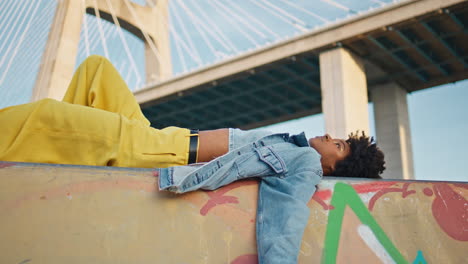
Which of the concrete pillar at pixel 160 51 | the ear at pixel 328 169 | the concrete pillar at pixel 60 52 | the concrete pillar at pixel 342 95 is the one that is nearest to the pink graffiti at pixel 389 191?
the ear at pixel 328 169

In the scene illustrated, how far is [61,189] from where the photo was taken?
182cm

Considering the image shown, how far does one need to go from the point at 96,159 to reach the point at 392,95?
603 inches

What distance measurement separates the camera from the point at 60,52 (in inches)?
611

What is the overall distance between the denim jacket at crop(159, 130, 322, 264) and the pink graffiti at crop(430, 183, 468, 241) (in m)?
0.72

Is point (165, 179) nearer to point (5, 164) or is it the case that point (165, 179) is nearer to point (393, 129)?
point (5, 164)

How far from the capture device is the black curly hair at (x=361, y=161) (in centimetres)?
274

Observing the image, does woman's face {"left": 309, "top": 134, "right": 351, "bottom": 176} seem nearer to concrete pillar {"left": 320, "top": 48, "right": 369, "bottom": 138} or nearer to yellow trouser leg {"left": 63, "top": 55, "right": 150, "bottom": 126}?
yellow trouser leg {"left": 63, "top": 55, "right": 150, "bottom": 126}

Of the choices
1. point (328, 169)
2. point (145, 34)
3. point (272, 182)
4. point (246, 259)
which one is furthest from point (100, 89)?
point (145, 34)

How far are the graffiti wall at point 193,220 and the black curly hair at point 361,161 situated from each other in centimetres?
41

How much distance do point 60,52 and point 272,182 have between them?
15030mm

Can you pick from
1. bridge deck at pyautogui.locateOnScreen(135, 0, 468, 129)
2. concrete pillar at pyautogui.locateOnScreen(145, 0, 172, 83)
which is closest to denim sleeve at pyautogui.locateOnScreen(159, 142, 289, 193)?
bridge deck at pyautogui.locateOnScreen(135, 0, 468, 129)

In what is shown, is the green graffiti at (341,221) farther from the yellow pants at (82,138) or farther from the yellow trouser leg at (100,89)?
the yellow trouser leg at (100,89)

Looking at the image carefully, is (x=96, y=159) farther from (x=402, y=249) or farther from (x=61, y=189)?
(x=402, y=249)

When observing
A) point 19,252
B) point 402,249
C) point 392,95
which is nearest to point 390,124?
point 392,95
